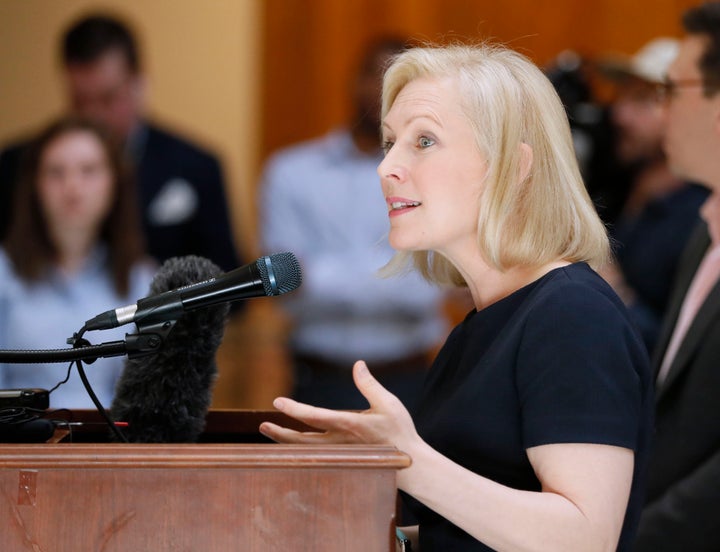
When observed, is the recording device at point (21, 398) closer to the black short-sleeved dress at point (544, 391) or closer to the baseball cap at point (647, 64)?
the black short-sleeved dress at point (544, 391)

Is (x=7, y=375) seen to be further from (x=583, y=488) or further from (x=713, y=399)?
(x=583, y=488)

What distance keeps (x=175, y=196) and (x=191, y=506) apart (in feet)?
9.27

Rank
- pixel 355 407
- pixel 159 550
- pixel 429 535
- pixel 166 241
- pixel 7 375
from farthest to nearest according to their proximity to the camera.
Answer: pixel 166 241, pixel 355 407, pixel 7 375, pixel 429 535, pixel 159 550

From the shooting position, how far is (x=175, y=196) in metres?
3.85

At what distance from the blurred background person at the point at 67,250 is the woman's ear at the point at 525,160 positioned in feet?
5.20

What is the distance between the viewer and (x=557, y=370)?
130cm

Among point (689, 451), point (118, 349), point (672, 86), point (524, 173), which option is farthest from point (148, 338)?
point (672, 86)

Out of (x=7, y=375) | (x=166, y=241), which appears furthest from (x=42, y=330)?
(x=166, y=241)

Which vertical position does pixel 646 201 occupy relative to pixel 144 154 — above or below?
below

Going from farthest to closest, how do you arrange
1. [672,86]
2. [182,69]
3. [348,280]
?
[182,69], [348,280], [672,86]

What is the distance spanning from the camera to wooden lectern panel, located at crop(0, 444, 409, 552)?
1104 millimetres

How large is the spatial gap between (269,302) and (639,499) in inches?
144

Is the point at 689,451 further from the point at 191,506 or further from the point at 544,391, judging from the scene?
the point at 191,506

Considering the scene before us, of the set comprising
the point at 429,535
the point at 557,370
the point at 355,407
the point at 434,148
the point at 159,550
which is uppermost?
the point at 434,148
